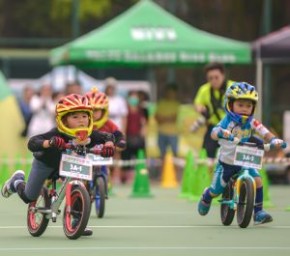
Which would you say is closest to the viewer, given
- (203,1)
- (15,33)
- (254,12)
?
(254,12)

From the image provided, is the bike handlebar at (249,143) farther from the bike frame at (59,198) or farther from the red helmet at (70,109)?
the bike frame at (59,198)

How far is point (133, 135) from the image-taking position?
94.3 feet

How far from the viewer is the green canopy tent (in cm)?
2784

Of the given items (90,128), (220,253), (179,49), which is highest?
(179,49)

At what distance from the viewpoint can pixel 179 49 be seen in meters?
28.0

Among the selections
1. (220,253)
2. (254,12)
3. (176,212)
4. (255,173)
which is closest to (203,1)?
(254,12)

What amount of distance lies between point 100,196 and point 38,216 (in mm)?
3200

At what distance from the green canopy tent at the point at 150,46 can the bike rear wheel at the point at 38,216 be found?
13.1m

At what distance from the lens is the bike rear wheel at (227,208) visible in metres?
15.7

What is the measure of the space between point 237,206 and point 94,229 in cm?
157

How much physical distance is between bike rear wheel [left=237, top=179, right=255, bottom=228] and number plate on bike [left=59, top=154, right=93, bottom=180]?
1.96 m

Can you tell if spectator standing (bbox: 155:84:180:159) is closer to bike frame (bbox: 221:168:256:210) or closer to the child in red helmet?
bike frame (bbox: 221:168:256:210)

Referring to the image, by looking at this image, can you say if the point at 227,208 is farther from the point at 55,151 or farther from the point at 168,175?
the point at 168,175

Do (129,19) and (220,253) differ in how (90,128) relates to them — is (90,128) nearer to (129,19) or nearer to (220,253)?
(220,253)
